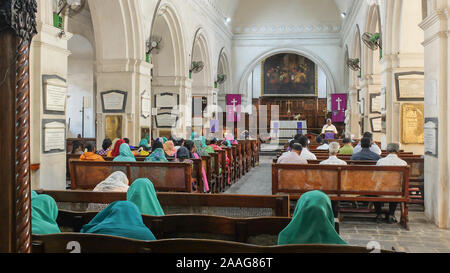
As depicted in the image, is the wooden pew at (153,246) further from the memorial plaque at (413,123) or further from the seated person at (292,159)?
the memorial plaque at (413,123)

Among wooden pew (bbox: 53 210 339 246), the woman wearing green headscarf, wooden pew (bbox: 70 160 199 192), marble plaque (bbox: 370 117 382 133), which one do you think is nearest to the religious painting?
marble plaque (bbox: 370 117 382 133)

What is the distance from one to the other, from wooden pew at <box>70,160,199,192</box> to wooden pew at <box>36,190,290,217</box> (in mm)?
2040

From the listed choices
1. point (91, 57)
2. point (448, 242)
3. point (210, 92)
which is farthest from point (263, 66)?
point (448, 242)

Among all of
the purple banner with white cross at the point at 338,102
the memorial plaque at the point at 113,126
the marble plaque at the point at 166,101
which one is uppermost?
the purple banner with white cross at the point at 338,102

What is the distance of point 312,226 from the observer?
2531 mm

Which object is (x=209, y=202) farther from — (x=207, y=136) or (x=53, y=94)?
(x=207, y=136)

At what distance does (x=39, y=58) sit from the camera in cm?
705

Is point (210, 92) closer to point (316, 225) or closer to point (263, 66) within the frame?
point (263, 66)

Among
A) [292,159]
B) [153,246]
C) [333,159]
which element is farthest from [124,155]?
[153,246]

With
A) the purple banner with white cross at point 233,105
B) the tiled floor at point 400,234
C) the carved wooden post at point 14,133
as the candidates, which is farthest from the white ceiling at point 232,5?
the carved wooden post at point 14,133

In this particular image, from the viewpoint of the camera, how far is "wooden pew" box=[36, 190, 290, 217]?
396cm

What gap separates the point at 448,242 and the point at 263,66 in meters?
23.7

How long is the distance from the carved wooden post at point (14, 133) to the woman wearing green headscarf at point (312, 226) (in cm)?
141

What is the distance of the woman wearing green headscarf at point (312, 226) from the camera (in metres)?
2.51
